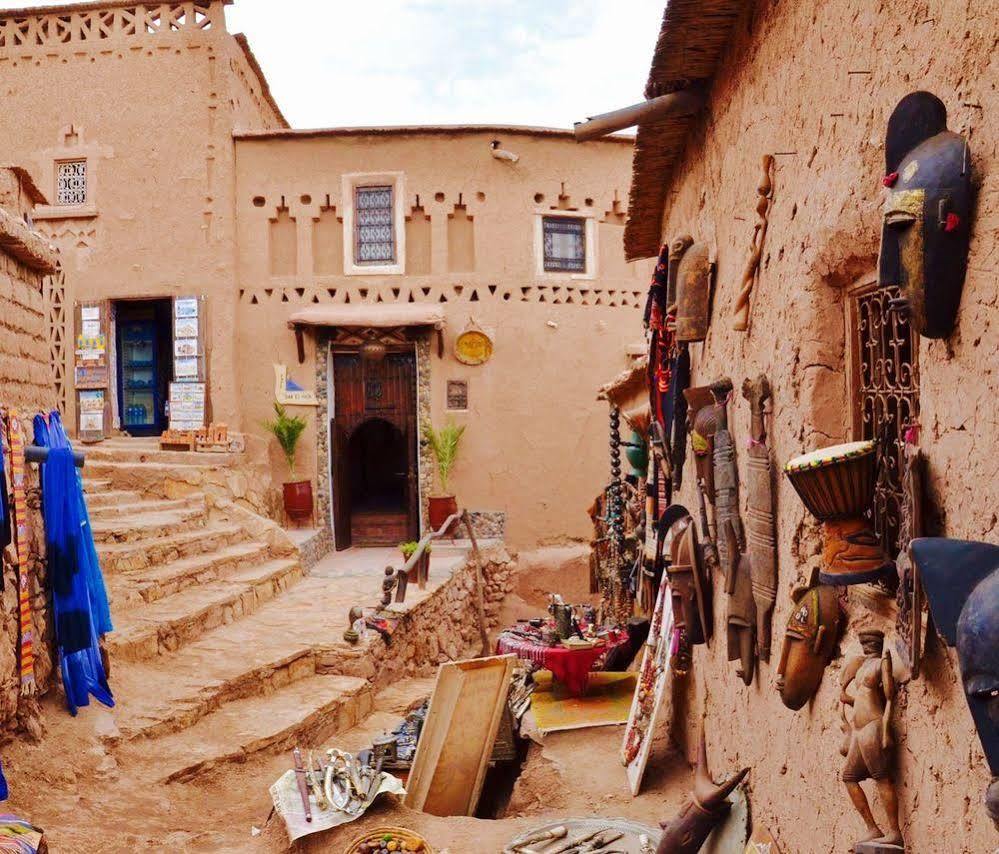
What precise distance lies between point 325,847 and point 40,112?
43.5 feet

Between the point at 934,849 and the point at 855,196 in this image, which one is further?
the point at 855,196

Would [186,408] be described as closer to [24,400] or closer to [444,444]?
[444,444]

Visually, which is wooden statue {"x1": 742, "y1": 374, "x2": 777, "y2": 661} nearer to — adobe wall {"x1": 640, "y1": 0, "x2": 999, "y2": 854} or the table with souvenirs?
adobe wall {"x1": 640, "y1": 0, "x2": 999, "y2": 854}

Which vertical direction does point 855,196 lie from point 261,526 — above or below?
above

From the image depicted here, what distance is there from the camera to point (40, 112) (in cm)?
1403

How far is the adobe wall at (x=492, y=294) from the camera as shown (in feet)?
46.6

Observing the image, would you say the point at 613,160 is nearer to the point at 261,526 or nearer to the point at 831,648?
the point at 261,526

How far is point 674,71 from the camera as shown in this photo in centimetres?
471

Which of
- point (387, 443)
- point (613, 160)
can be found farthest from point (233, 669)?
point (387, 443)

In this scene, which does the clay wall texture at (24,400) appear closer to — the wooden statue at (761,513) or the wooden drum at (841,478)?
the wooden statue at (761,513)

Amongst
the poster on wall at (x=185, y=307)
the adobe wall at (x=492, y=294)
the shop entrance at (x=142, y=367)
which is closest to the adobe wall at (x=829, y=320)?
the adobe wall at (x=492, y=294)

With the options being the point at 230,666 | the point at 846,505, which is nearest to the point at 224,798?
the point at 230,666

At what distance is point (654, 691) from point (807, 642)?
2629 millimetres

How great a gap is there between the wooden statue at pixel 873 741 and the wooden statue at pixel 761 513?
1.01m
